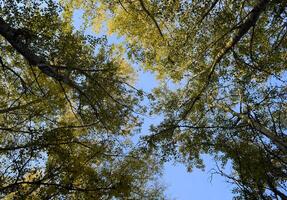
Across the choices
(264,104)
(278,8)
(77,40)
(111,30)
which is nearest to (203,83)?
(264,104)

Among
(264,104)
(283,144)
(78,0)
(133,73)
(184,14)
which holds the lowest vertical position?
(283,144)

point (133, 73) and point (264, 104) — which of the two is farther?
point (133, 73)

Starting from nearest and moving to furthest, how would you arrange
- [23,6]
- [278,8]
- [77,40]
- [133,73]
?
[23,6], [278,8], [77,40], [133,73]

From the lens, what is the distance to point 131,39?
40.7ft

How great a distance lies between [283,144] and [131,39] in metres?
6.22

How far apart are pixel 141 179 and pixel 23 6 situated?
667cm

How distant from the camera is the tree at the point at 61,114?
25.1 feet

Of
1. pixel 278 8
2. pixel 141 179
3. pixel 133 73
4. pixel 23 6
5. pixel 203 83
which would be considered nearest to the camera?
pixel 23 6

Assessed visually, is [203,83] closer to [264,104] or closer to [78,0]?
[264,104]

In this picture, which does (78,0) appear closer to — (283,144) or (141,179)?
(141,179)

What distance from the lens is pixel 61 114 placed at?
37.9ft

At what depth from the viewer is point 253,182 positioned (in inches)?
370

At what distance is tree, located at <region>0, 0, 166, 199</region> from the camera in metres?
7.64

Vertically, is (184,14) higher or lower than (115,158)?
higher
